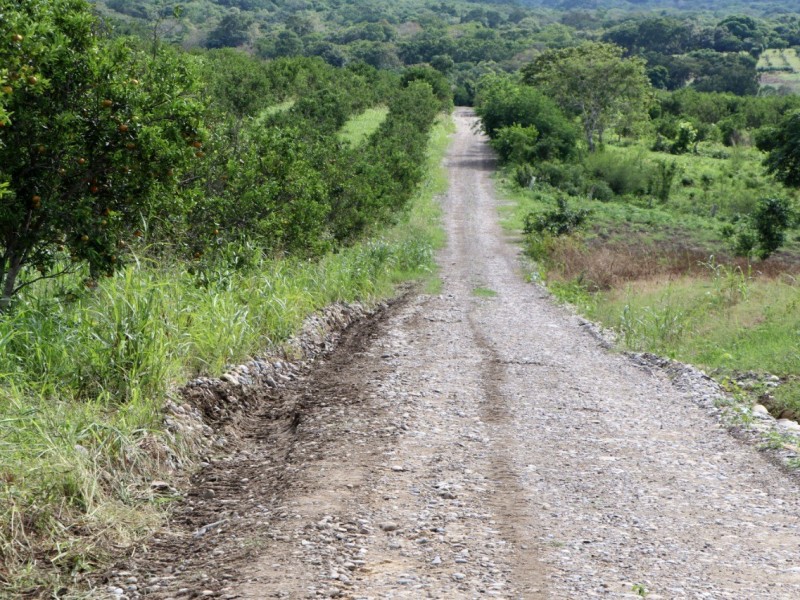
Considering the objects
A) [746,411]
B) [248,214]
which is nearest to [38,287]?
[248,214]

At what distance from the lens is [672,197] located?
165 ft

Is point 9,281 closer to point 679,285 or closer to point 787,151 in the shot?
point 679,285

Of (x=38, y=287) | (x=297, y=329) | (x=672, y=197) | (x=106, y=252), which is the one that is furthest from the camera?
(x=672, y=197)

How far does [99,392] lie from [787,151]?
117 feet

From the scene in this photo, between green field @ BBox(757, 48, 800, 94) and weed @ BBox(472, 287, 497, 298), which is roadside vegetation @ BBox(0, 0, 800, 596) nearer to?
weed @ BBox(472, 287, 497, 298)

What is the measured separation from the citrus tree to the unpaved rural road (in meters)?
2.35

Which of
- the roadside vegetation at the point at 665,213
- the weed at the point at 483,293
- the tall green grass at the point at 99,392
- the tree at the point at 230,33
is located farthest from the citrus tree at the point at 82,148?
the tree at the point at 230,33

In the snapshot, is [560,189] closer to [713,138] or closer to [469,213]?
[469,213]

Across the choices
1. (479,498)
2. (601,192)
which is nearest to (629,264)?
(479,498)

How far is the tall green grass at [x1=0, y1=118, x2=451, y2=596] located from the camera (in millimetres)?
5289

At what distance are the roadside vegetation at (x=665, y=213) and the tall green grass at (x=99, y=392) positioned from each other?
6045 millimetres

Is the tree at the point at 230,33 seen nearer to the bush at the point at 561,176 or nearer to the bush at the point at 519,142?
the bush at the point at 519,142

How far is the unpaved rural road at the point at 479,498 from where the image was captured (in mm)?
5113

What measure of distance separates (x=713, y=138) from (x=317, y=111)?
39.0 meters
